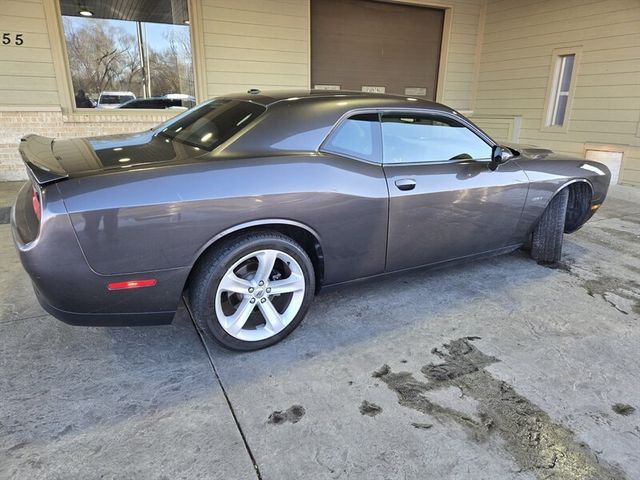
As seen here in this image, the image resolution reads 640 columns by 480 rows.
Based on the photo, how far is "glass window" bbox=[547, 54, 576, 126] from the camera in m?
8.17

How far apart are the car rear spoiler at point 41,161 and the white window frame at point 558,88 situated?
854 cm

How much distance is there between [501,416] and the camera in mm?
2074

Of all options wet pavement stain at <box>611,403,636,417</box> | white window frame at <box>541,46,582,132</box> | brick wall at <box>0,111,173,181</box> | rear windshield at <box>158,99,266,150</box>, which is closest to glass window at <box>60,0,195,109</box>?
brick wall at <box>0,111,173,181</box>

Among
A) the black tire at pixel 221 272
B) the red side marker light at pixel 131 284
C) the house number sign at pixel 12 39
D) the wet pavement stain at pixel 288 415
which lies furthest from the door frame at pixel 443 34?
the wet pavement stain at pixel 288 415

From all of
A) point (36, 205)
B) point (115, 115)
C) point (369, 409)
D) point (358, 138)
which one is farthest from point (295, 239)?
point (115, 115)

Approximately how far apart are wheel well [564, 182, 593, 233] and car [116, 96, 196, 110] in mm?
5869

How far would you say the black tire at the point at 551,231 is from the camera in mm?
3766

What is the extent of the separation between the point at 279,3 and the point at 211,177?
639cm

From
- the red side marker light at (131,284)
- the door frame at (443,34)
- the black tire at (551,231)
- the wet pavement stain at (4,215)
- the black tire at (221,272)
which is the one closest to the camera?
the red side marker light at (131,284)

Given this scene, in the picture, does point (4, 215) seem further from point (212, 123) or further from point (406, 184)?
point (406, 184)

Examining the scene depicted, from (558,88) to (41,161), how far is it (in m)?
8.98

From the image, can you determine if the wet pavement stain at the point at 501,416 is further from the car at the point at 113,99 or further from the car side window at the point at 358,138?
the car at the point at 113,99

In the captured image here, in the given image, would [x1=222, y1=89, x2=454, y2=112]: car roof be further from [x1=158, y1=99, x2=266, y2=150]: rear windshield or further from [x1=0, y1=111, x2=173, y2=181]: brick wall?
[x1=0, y1=111, x2=173, y2=181]: brick wall

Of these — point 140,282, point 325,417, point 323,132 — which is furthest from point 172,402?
point 323,132
